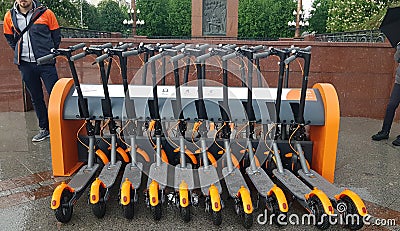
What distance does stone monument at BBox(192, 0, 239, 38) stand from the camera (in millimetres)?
12375

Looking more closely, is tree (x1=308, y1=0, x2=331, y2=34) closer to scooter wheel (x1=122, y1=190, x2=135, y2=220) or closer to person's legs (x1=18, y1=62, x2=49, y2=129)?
person's legs (x1=18, y1=62, x2=49, y2=129)

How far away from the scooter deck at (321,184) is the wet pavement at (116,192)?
0.88ft

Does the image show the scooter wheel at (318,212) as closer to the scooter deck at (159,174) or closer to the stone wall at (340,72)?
the scooter deck at (159,174)

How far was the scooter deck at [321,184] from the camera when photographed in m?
3.17

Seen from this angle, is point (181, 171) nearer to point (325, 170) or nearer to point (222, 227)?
point (222, 227)

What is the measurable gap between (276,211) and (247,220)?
269 millimetres

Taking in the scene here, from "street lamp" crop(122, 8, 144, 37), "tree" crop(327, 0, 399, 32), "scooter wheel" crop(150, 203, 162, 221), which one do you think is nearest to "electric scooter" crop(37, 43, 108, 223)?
"scooter wheel" crop(150, 203, 162, 221)

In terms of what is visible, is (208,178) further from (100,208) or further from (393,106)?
(393,106)

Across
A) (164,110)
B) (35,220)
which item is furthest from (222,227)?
(35,220)

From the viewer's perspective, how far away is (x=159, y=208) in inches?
122

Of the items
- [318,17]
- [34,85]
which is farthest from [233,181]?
[318,17]

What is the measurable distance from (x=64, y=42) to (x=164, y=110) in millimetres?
4006

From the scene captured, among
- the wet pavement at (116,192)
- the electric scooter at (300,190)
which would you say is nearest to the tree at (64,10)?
the wet pavement at (116,192)

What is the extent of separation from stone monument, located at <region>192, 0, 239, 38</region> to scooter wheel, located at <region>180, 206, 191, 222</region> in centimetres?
986
